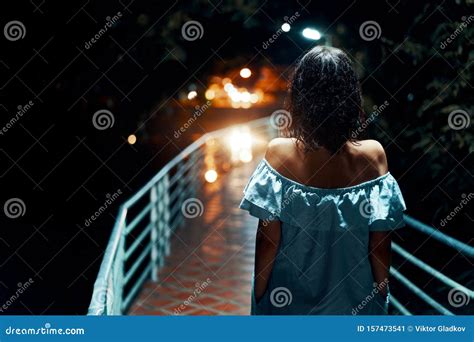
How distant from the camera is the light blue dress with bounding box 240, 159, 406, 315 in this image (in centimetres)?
202

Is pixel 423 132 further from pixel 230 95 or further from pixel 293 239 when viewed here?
pixel 230 95

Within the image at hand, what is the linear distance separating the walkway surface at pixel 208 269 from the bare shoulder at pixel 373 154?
9.45ft

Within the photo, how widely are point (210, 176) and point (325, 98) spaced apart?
913 centimetres

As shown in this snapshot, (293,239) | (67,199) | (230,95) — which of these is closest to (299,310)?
(293,239)

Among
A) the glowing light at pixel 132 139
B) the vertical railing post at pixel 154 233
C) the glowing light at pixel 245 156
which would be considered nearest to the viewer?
the vertical railing post at pixel 154 233

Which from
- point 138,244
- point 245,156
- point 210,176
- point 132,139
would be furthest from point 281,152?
point 245,156

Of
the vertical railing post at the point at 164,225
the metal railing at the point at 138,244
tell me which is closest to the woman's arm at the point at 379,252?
the metal railing at the point at 138,244

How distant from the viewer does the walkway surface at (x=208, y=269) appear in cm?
492

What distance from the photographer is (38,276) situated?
32.1ft

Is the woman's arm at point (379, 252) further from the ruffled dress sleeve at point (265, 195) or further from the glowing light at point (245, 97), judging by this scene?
the glowing light at point (245, 97)

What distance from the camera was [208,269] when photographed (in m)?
5.82

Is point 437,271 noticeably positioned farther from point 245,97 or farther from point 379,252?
point 245,97

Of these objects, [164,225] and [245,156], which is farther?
[245,156]

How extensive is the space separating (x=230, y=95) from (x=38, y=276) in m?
44.2
